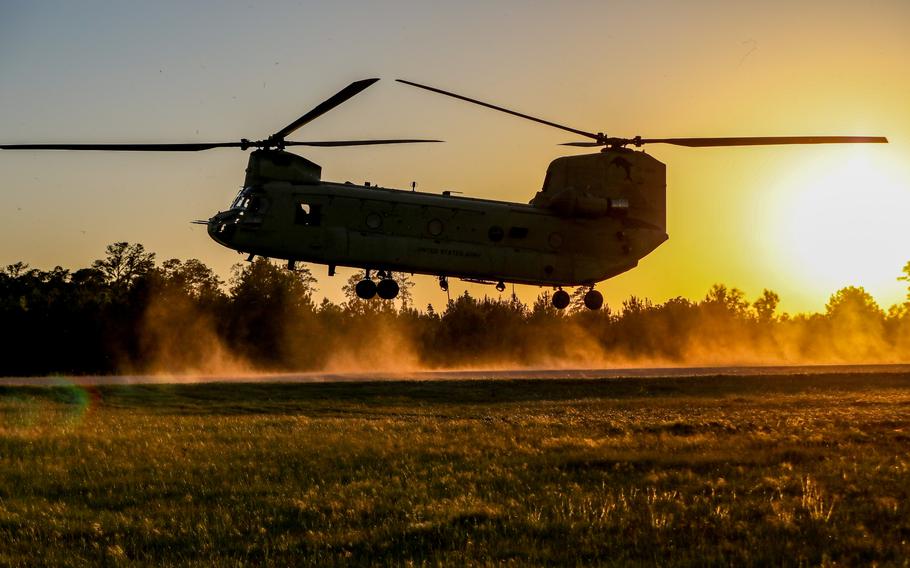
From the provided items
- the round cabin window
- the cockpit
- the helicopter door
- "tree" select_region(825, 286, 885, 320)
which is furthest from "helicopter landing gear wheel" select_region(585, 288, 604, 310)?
"tree" select_region(825, 286, 885, 320)

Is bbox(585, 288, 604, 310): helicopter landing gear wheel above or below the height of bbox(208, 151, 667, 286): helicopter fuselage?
below

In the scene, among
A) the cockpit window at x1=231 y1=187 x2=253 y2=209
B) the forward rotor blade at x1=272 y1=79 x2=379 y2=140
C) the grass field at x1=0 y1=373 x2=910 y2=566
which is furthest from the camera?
the cockpit window at x1=231 y1=187 x2=253 y2=209

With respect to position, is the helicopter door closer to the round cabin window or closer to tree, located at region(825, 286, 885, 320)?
the round cabin window

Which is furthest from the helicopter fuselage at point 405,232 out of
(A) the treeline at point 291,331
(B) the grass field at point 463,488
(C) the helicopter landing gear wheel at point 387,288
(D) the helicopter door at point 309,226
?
(A) the treeline at point 291,331

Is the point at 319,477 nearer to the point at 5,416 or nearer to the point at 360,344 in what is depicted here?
the point at 5,416

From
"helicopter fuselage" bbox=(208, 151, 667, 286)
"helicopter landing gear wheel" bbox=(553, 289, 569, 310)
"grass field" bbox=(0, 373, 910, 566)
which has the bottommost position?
"grass field" bbox=(0, 373, 910, 566)

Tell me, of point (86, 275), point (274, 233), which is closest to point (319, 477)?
point (274, 233)

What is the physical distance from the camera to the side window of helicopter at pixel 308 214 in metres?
28.7

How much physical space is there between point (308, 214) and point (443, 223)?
3.91 meters

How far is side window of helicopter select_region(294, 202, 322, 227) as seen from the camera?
28734mm

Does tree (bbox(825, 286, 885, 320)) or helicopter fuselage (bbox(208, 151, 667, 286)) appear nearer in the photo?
helicopter fuselage (bbox(208, 151, 667, 286))

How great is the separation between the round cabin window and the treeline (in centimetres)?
5871

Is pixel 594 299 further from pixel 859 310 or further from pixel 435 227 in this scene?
pixel 859 310

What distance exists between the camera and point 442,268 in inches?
1169
